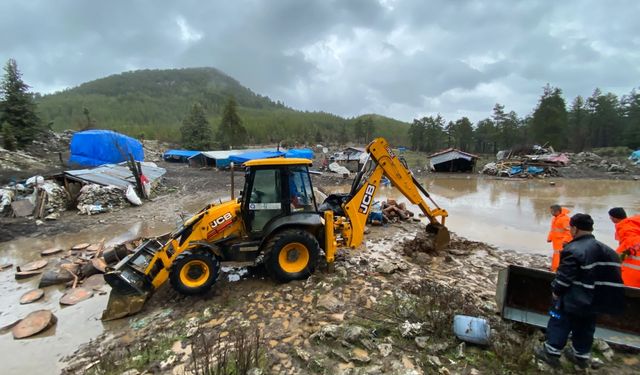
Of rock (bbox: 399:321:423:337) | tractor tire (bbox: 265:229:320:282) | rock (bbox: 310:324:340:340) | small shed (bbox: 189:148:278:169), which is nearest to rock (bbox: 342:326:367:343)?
rock (bbox: 310:324:340:340)

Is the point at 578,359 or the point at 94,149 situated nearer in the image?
the point at 578,359

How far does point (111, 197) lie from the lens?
13430 mm

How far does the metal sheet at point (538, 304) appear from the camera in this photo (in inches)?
151

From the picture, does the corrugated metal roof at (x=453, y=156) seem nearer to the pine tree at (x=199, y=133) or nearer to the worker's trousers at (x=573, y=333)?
the worker's trousers at (x=573, y=333)

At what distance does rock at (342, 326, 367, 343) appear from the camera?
379 centimetres

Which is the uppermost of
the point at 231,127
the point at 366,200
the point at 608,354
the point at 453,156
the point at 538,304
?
the point at 231,127

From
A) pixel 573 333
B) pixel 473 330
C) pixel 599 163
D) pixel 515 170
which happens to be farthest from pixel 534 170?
pixel 473 330

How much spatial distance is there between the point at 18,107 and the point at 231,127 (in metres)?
29.9

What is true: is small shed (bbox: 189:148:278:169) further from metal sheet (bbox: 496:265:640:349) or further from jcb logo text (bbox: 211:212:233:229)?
metal sheet (bbox: 496:265:640:349)

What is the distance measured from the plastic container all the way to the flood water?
4933 millimetres

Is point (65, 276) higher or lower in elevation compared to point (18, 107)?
lower

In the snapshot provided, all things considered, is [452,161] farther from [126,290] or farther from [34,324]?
[34,324]

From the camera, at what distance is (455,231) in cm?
1072

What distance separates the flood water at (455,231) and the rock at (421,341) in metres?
4.45
